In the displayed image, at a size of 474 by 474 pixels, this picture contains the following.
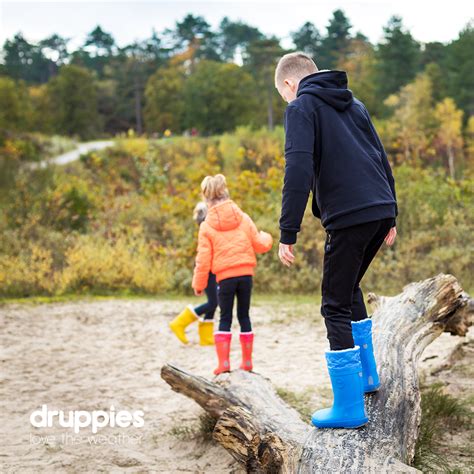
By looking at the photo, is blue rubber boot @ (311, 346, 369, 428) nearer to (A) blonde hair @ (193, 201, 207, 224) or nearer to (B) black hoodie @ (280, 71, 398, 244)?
→ (B) black hoodie @ (280, 71, 398, 244)

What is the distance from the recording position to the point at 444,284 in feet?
17.3

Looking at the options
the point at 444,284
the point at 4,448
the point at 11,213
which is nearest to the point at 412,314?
the point at 444,284

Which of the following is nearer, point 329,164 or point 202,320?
point 329,164

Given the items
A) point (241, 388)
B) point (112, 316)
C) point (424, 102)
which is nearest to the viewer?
point (241, 388)

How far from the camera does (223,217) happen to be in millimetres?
5352

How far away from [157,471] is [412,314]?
7.08 ft

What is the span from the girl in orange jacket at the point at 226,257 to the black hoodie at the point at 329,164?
1880 millimetres

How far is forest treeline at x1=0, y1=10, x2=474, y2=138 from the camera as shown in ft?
91.4

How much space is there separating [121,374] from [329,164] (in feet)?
11.6

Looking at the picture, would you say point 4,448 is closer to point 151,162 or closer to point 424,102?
point 151,162

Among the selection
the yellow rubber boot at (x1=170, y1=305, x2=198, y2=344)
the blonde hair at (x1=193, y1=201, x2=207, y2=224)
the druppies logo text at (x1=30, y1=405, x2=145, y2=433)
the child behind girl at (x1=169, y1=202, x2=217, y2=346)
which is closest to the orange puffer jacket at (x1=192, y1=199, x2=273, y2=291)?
the druppies logo text at (x1=30, y1=405, x2=145, y2=433)

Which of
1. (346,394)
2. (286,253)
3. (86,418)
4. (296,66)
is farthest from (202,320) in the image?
(296,66)

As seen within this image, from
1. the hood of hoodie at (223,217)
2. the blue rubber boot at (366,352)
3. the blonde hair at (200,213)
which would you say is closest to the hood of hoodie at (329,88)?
the blue rubber boot at (366,352)

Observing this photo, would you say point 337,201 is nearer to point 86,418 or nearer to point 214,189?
point 214,189
